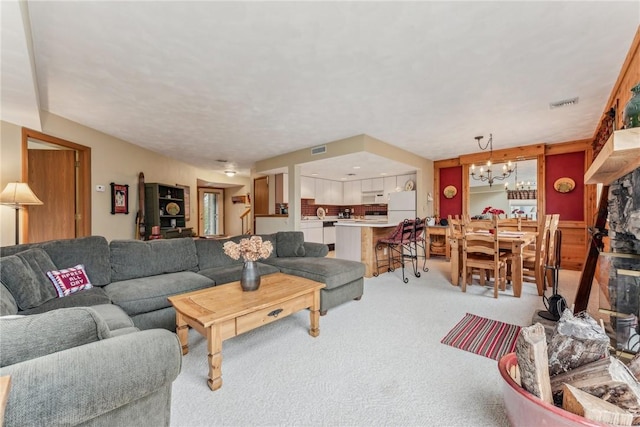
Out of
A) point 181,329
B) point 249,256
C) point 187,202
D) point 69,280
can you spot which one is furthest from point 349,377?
point 187,202

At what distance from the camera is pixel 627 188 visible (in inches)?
76.3

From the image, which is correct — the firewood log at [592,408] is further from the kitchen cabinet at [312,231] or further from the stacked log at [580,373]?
the kitchen cabinet at [312,231]

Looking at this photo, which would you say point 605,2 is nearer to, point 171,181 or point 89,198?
point 89,198

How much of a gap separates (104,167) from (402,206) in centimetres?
608

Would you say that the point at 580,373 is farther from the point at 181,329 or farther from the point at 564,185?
the point at 564,185

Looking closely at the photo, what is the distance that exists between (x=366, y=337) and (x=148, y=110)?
3811 millimetres

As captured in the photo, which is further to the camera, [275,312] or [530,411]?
[275,312]

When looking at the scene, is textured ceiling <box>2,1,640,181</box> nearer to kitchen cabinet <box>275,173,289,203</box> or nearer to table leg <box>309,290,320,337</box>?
table leg <box>309,290,320,337</box>

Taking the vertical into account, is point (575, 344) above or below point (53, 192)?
below

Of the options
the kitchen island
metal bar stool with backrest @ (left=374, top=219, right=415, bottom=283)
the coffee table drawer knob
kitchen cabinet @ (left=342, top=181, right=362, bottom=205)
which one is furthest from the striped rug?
kitchen cabinet @ (left=342, top=181, right=362, bottom=205)

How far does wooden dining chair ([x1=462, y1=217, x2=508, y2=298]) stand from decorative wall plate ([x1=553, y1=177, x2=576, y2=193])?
248 centimetres

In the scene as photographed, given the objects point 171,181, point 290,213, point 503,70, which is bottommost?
point 290,213

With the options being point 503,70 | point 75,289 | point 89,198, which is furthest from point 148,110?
point 503,70

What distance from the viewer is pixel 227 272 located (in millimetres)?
2955
